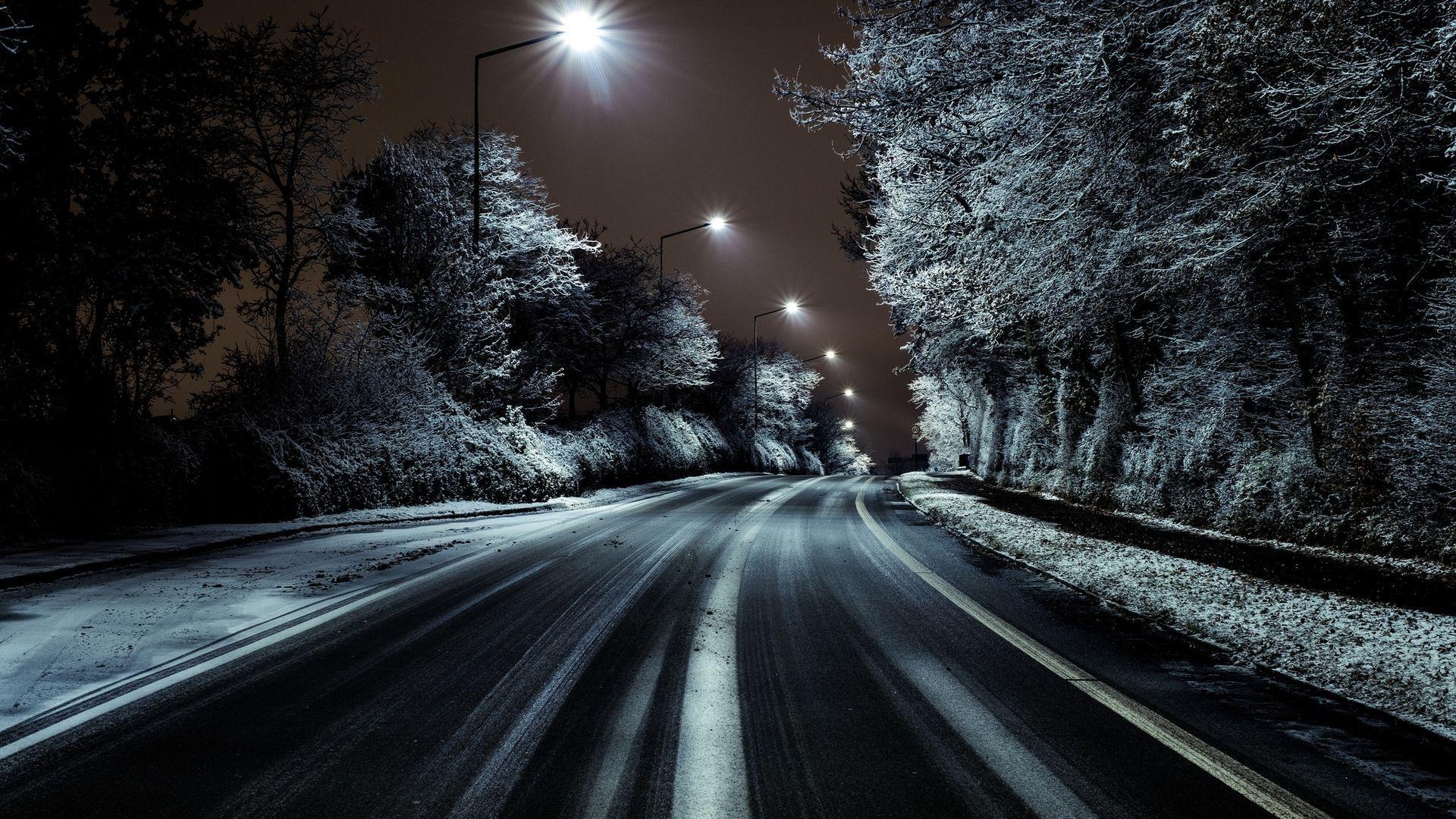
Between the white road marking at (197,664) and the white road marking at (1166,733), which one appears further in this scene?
the white road marking at (197,664)

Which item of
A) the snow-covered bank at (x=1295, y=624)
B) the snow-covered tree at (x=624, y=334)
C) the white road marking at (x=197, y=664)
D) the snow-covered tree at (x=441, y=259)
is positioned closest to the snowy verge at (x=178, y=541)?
the white road marking at (x=197, y=664)

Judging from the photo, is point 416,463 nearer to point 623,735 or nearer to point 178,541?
point 178,541

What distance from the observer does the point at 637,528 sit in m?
11.8

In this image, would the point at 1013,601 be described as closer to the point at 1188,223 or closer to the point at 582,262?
the point at 1188,223

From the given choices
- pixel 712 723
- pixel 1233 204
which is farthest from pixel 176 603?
pixel 1233 204

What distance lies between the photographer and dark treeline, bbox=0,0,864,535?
11.2 metres

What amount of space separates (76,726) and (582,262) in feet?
97.0

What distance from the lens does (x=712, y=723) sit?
11.3ft

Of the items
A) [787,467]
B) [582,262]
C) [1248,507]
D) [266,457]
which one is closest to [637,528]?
[266,457]

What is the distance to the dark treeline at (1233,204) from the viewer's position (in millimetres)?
6043

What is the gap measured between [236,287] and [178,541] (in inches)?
297

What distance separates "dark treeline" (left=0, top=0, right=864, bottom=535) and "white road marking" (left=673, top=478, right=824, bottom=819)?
735cm

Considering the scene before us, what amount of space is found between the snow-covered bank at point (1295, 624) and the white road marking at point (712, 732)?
322cm

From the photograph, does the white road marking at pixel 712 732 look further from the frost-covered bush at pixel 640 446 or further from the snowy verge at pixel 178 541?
the frost-covered bush at pixel 640 446
